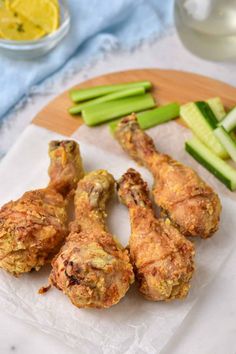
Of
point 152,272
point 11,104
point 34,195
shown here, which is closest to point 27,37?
point 11,104

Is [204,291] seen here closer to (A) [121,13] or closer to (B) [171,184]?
(B) [171,184]

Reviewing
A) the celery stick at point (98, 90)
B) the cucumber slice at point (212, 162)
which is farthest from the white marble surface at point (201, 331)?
the celery stick at point (98, 90)

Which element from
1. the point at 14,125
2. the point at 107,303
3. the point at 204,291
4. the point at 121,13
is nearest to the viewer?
the point at 107,303

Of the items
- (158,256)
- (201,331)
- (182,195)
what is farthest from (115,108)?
(201,331)

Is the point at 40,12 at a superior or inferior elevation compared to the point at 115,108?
superior

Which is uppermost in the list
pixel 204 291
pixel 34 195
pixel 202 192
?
pixel 34 195

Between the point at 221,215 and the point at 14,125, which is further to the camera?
the point at 14,125

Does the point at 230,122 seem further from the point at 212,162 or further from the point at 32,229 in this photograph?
the point at 32,229
